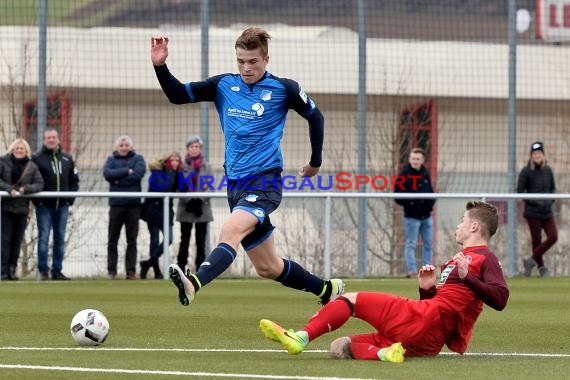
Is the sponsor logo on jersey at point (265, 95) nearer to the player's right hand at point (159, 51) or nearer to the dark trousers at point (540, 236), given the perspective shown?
the player's right hand at point (159, 51)

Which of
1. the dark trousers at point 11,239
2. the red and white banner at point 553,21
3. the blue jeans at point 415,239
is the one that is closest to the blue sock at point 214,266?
the dark trousers at point 11,239

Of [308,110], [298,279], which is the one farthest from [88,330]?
[308,110]

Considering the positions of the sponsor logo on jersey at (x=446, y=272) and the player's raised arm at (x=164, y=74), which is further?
the player's raised arm at (x=164, y=74)

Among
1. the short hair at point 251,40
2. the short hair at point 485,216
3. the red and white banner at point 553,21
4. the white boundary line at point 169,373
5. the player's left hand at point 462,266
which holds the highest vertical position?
the red and white banner at point 553,21

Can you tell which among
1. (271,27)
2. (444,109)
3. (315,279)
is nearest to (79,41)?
(271,27)

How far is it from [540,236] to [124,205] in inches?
234

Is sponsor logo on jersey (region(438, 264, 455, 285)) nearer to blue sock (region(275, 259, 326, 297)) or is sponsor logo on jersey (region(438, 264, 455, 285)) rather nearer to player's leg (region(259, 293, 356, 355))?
player's leg (region(259, 293, 356, 355))

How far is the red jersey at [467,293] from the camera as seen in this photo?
716 cm

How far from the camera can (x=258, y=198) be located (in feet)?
28.0

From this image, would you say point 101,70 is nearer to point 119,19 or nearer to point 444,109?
point 119,19

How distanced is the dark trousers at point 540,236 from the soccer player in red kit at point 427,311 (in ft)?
37.1

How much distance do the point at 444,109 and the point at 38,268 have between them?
334 inches

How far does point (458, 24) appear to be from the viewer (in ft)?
78.3

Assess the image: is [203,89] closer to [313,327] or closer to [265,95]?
[265,95]
